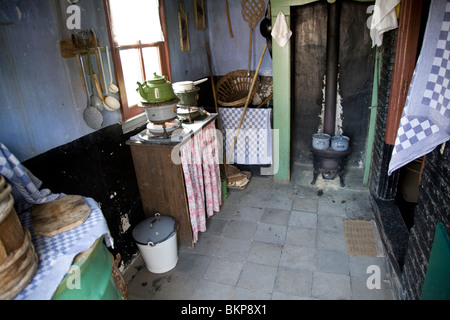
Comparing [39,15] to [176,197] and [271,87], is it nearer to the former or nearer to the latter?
[176,197]

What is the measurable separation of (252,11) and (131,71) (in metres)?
2.27

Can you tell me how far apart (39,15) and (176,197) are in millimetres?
2003

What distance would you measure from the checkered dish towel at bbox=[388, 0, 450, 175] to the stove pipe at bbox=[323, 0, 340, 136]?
266 centimetres

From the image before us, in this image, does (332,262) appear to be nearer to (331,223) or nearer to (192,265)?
(331,223)

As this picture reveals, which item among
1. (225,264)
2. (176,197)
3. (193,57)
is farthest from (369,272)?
(193,57)

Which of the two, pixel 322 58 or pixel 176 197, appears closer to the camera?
pixel 176 197

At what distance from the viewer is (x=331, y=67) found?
169 inches

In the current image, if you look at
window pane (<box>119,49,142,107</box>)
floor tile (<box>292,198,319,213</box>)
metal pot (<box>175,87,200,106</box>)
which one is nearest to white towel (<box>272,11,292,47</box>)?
metal pot (<box>175,87,200,106</box>)

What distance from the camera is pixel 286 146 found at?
4.77m

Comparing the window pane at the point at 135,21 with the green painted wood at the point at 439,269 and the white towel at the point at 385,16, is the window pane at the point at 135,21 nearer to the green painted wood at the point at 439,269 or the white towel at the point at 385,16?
the white towel at the point at 385,16

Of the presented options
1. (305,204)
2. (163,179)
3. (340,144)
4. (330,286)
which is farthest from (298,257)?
(340,144)

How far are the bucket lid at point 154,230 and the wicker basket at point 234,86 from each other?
7.20ft

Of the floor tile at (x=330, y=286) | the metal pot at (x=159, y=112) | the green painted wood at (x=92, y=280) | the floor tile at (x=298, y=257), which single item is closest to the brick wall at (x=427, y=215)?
the floor tile at (x=330, y=286)
